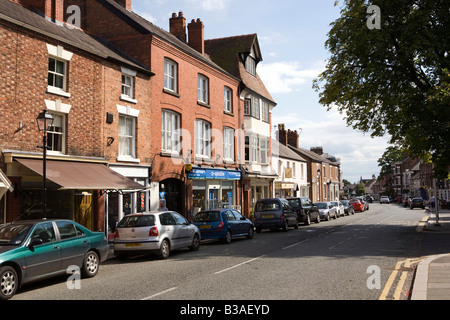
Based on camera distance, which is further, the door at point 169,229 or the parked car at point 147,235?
the door at point 169,229

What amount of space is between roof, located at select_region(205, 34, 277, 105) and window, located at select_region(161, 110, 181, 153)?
31.1 feet

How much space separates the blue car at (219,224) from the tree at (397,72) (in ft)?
29.3

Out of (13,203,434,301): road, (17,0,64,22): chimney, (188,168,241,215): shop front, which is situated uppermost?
(17,0,64,22): chimney

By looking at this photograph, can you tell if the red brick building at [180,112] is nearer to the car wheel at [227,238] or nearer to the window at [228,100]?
the window at [228,100]

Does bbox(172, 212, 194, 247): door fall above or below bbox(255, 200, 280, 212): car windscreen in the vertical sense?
below

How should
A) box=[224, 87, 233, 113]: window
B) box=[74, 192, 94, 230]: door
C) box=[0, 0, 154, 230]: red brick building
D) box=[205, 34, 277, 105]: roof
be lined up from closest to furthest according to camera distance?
box=[0, 0, 154, 230]: red brick building < box=[74, 192, 94, 230]: door < box=[224, 87, 233, 113]: window < box=[205, 34, 277, 105]: roof

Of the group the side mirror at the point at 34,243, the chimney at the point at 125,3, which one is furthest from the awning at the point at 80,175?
the chimney at the point at 125,3

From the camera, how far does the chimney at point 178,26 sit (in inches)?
1168

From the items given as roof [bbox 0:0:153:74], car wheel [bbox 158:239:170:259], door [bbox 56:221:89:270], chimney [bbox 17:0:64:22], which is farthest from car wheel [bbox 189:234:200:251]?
chimney [bbox 17:0:64:22]

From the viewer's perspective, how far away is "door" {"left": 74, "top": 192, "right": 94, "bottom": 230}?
1661 centimetres

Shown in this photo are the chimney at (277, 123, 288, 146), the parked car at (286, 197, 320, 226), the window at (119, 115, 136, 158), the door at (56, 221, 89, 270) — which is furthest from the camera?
the chimney at (277, 123, 288, 146)

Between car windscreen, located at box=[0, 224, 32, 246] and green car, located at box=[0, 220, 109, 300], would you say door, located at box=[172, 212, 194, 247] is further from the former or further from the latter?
car windscreen, located at box=[0, 224, 32, 246]
